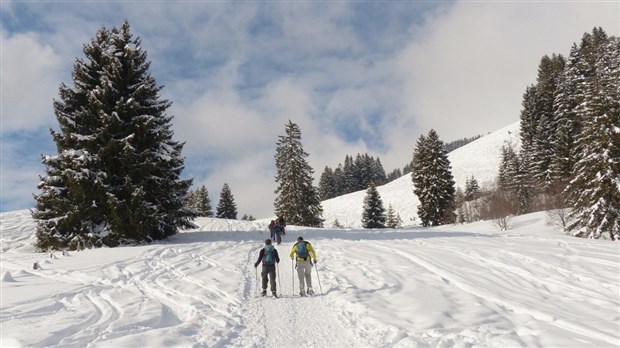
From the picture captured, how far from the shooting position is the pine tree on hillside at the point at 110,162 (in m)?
20.1

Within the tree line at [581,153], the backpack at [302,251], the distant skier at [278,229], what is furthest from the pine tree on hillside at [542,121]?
the backpack at [302,251]

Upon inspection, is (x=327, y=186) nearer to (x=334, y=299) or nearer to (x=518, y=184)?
(x=518, y=184)

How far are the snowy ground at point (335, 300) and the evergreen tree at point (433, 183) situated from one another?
1227 inches

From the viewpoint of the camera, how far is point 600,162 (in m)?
25.1

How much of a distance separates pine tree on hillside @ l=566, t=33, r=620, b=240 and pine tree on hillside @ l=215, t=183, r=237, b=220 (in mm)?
57925

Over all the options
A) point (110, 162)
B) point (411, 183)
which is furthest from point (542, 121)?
point (110, 162)

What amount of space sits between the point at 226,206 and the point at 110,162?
177 ft

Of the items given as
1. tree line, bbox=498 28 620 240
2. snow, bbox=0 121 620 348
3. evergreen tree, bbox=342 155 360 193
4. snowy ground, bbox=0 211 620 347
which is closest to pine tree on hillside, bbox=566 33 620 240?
tree line, bbox=498 28 620 240

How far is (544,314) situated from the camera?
8523mm

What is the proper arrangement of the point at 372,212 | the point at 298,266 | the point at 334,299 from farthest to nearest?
1. the point at 372,212
2. the point at 298,266
3. the point at 334,299

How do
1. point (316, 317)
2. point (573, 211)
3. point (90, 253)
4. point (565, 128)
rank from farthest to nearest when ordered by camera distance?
1. point (565, 128)
2. point (573, 211)
3. point (90, 253)
4. point (316, 317)

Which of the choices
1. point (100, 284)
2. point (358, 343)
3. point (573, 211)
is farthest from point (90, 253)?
point (573, 211)

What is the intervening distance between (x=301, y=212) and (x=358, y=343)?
40077mm

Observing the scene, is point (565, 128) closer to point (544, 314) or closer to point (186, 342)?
point (544, 314)
